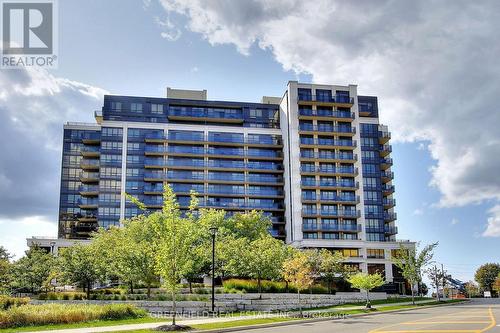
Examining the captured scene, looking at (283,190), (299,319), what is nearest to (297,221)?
(283,190)

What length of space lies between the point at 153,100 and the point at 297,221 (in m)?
38.7

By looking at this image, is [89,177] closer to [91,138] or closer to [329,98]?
[91,138]

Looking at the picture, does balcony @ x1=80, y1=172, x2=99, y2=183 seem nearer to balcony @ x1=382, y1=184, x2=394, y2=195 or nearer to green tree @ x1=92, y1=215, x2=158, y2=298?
green tree @ x1=92, y1=215, x2=158, y2=298

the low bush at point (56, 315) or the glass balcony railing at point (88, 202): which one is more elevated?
the glass balcony railing at point (88, 202)

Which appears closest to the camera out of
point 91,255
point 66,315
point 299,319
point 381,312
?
point 66,315

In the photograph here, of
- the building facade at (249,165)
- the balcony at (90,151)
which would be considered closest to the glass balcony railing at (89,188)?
the building facade at (249,165)

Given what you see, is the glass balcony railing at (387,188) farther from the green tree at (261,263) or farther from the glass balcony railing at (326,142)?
the green tree at (261,263)

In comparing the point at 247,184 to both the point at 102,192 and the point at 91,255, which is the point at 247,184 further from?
the point at 91,255

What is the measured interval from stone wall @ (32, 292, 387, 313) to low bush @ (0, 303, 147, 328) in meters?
7.05

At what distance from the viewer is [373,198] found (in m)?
100

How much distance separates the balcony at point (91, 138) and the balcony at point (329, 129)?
39.8 metres

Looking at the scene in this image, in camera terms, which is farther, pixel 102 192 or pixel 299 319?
pixel 102 192

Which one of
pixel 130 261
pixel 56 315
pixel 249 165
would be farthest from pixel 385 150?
pixel 56 315

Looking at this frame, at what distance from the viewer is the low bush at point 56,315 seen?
1003 inches
